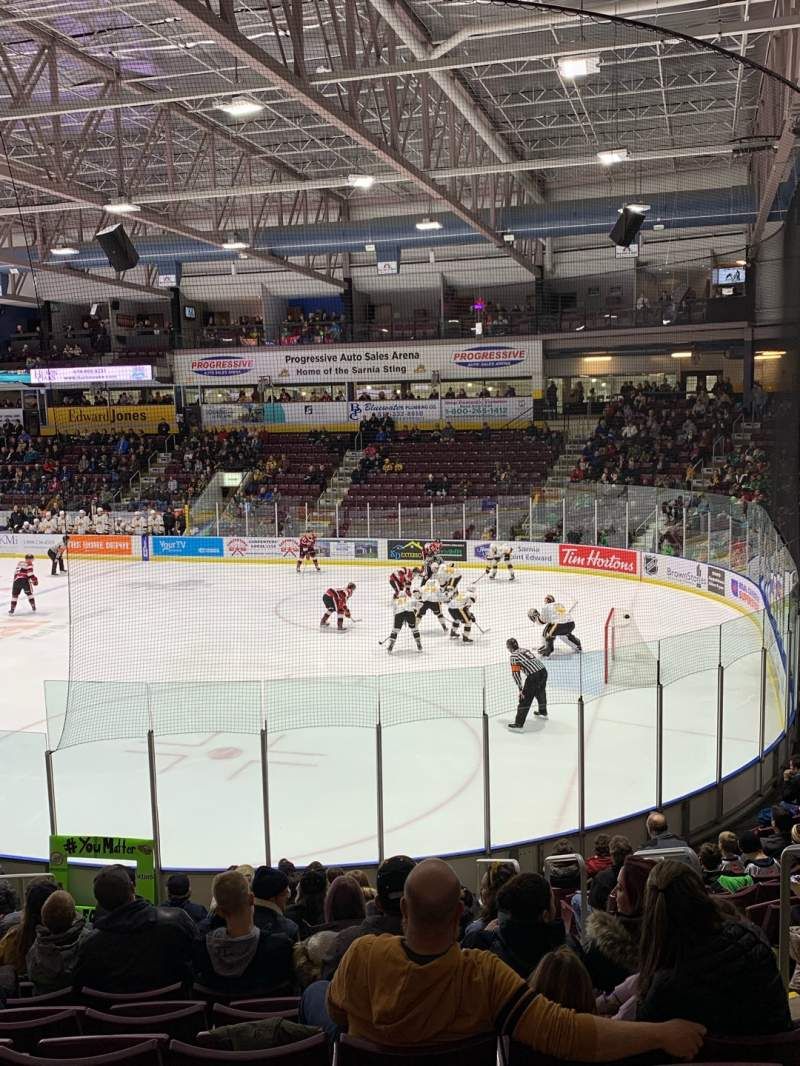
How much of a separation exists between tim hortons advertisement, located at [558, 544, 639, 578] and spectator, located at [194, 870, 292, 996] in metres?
14.4

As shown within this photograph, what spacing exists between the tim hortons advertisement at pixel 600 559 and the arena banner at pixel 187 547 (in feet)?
26.2

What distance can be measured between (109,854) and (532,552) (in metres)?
13.7

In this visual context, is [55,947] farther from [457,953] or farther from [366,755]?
Answer: [366,755]

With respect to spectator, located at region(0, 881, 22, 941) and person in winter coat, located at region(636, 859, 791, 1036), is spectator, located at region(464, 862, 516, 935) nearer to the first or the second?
person in winter coat, located at region(636, 859, 791, 1036)

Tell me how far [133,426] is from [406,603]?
1929cm

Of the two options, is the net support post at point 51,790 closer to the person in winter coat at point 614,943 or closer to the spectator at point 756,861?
the spectator at point 756,861

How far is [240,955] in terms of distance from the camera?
2.84m

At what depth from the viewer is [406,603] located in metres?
12.1

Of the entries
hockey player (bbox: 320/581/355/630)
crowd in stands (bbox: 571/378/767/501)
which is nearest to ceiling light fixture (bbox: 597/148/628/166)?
crowd in stands (bbox: 571/378/767/501)

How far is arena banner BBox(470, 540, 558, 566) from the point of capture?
1814 centimetres

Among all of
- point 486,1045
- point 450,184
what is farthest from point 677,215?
point 486,1045

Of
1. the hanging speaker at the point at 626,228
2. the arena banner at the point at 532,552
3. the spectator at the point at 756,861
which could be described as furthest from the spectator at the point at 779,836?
the arena banner at the point at 532,552

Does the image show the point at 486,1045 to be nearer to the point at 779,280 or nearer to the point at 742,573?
the point at 779,280

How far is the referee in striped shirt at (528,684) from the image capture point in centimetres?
754
